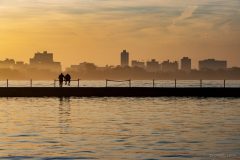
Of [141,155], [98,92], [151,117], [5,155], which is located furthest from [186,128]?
[98,92]

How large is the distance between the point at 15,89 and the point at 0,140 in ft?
166

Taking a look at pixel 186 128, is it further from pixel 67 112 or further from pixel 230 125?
pixel 67 112

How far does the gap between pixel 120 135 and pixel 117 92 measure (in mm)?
47971

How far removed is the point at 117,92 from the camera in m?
79.4

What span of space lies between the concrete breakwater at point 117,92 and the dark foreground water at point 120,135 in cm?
2915

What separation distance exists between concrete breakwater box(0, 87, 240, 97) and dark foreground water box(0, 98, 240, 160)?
1148 inches

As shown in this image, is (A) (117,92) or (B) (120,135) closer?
(B) (120,135)

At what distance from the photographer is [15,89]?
79.0 meters

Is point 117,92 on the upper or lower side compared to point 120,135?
upper

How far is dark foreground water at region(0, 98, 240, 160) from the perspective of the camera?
24.2m

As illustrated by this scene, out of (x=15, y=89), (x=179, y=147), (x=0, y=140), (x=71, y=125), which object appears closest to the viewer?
(x=179, y=147)

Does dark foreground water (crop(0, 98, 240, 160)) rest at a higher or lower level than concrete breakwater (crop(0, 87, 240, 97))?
lower

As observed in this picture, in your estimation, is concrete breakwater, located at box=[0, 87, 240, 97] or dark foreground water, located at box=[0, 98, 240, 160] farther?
concrete breakwater, located at box=[0, 87, 240, 97]

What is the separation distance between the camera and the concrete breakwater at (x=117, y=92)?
78.6 metres
